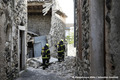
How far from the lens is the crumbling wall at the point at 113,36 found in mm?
1338

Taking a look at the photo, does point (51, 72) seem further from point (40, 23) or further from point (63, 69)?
point (40, 23)

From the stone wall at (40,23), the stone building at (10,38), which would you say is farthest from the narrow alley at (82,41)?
the stone wall at (40,23)

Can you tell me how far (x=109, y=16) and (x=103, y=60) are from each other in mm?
652

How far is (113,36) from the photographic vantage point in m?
1.41

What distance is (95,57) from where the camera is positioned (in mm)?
1827

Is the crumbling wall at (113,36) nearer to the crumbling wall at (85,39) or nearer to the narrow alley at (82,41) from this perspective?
the narrow alley at (82,41)

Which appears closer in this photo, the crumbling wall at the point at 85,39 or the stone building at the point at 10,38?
the crumbling wall at the point at 85,39

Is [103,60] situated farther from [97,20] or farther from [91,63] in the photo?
[97,20]

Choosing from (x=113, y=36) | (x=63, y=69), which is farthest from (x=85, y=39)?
(x=63, y=69)

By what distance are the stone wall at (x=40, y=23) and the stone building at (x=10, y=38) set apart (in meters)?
6.12

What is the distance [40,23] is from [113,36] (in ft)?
36.8

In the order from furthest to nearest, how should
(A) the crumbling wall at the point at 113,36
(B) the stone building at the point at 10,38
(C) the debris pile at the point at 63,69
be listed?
(C) the debris pile at the point at 63,69
(B) the stone building at the point at 10,38
(A) the crumbling wall at the point at 113,36

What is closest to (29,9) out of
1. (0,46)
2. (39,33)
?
(39,33)

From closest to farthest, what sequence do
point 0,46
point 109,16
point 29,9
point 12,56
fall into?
point 109,16, point 0,46, point 12,56, point 29,9
